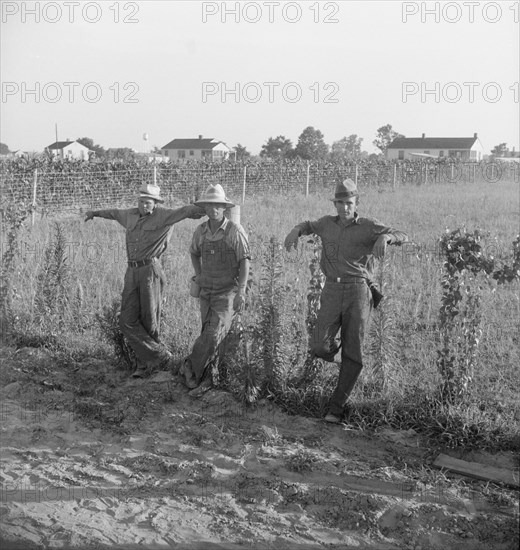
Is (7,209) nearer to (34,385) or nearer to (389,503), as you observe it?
(34,385)

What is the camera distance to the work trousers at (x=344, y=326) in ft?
17.7

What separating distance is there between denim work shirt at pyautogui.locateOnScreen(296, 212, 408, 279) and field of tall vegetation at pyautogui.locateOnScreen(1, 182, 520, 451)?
1.46 ft

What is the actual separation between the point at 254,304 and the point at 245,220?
410 inches

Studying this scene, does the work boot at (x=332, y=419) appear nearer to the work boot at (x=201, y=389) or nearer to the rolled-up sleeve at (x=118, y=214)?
the work boot at (x=201, y=389)

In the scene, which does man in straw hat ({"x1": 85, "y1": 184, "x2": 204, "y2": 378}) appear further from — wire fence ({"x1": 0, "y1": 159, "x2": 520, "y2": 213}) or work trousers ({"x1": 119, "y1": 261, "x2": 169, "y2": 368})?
wire fence ({"x1": 0, "y1": 159, "x2": 520, "y2": 213})

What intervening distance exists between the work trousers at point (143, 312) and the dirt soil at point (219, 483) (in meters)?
0.63

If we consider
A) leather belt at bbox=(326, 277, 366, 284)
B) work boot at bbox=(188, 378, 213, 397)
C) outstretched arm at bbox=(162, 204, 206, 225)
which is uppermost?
outstretched arm at bbox=(162, 204, 206, 225)

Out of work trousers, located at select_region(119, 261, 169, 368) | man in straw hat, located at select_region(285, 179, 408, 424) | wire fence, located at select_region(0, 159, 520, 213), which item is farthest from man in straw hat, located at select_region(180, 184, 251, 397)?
wire fence, located at select_region(0, 159, 520, 213)

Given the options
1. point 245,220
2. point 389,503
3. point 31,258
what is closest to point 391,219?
point 245,220

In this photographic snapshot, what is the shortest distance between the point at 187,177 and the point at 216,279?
70.4 feet

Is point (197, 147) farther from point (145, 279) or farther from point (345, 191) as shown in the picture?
point (345, 191)

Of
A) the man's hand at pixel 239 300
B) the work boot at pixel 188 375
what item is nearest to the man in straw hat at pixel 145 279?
the work boot at pixel 188 375

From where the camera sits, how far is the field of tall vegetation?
5422mm

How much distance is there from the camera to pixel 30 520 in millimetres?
4172
